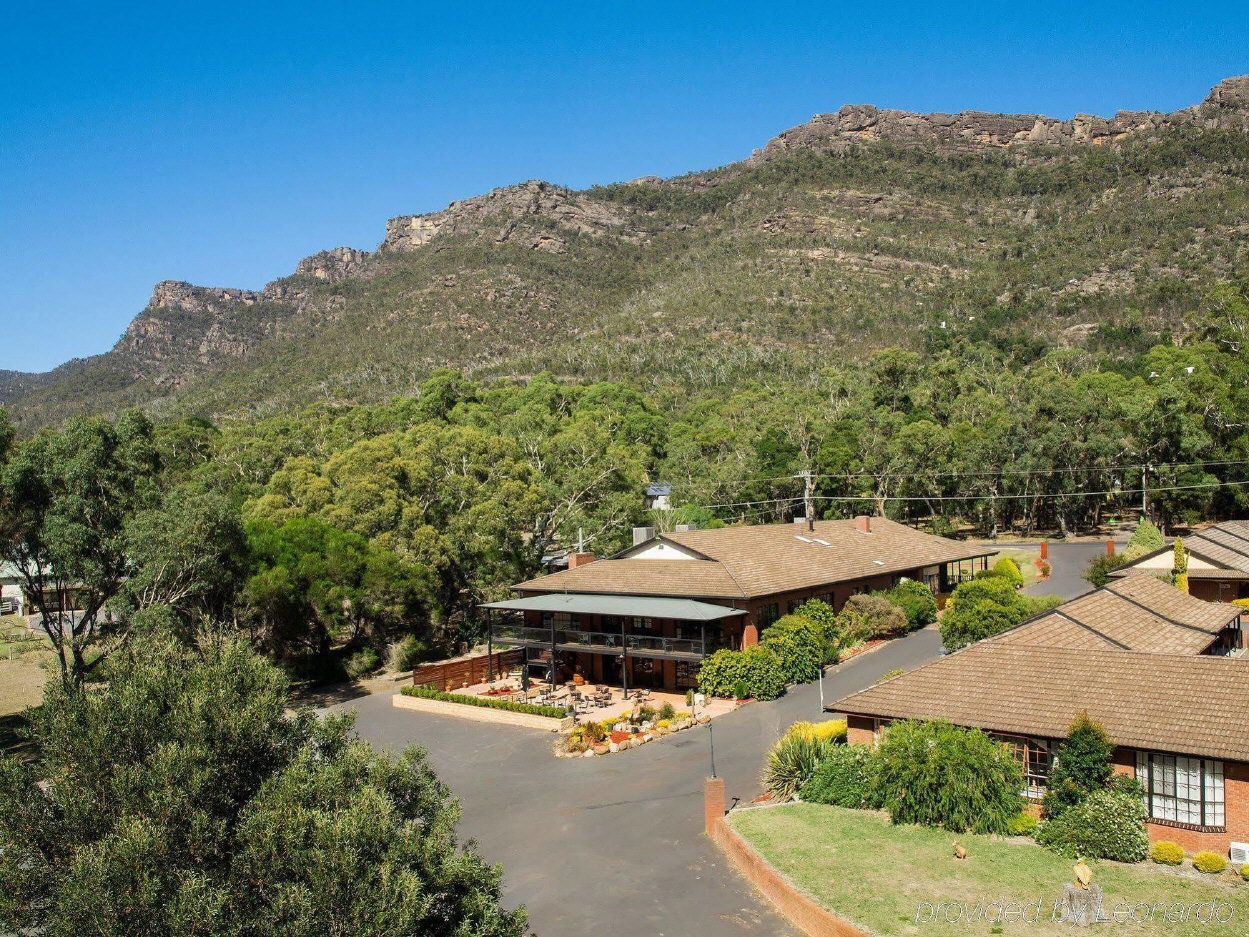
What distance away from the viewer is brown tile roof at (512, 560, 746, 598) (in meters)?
32.1

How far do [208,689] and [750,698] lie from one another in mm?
20939

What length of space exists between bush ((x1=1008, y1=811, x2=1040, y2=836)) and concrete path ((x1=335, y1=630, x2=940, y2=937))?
16.8ft

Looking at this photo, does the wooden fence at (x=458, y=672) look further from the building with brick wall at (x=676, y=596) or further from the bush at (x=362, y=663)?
the bush at (x=362, y=663)

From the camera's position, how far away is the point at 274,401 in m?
106

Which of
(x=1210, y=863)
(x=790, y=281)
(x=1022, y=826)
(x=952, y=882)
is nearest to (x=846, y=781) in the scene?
(x=1022, y=826)

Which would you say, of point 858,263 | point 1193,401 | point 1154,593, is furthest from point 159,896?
point 858,263

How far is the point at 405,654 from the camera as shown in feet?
128

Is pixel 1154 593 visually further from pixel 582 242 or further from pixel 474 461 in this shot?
pixel 582 242

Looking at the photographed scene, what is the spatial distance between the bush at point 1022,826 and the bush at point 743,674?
12132 millimetres

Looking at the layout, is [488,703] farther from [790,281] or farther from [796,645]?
[790,281]

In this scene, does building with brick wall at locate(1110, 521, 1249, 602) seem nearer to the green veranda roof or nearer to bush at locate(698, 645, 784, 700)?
bush at locate(698, 645, 784, 700)

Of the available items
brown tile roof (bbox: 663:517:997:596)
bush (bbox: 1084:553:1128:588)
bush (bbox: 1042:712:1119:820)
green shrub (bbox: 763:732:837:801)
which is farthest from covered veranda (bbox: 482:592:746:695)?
bush (bbox: 1084:553:1128:588)

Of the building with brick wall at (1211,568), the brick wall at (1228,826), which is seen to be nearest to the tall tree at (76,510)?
the brick wall at (1228,826)

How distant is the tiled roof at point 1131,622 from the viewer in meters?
22.2
